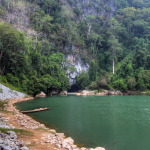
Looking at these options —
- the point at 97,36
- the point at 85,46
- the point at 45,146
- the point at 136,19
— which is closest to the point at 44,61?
the point at 85,46

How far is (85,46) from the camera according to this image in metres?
70.6

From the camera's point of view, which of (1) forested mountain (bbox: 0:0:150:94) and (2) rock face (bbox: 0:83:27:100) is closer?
(2) rock face (bbox: 0:83:27:100)

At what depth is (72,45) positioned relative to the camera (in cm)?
6481

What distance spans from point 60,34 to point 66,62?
36.7 ft

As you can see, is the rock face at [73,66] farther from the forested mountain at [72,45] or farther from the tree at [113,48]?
the tree at [113,48]

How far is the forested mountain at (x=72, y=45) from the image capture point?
40938 millimetres

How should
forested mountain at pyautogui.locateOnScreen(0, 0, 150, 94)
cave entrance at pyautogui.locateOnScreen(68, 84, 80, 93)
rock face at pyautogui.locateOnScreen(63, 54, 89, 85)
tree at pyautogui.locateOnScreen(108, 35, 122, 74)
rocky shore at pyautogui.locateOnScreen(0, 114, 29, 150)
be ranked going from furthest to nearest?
1. tree at pyautogui.locateOnScreen(108, 35, 122, 74)
2. cave entrance at pyautogui.locateOnScreen(68, 84, 80, 93)
3. rock face at pyautogui.locateOnScreen(63, 54, 89, 85)
4. forested mountain at pyautogui.locateOnScreen(0, 0, 150, 94)
5. rocky shore at pyautogui.locateOnScreen(0, 114, 29, 150)

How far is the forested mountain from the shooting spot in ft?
134

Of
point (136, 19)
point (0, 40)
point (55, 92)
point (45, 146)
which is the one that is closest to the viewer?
point (45, 146)

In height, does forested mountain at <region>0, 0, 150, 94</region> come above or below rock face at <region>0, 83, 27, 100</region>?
above

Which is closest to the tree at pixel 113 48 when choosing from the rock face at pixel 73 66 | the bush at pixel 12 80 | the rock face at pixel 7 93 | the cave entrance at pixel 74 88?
the rock face at pixel 73 66

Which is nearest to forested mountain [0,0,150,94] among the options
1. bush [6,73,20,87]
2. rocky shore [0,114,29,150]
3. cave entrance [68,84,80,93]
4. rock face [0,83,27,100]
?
bush [6,73,20,87]

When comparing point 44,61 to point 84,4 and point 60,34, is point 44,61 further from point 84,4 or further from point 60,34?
point 84,4

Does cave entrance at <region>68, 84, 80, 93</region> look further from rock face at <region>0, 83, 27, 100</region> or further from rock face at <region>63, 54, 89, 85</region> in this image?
rock face at <region>0, 83, 27, 100</region>
